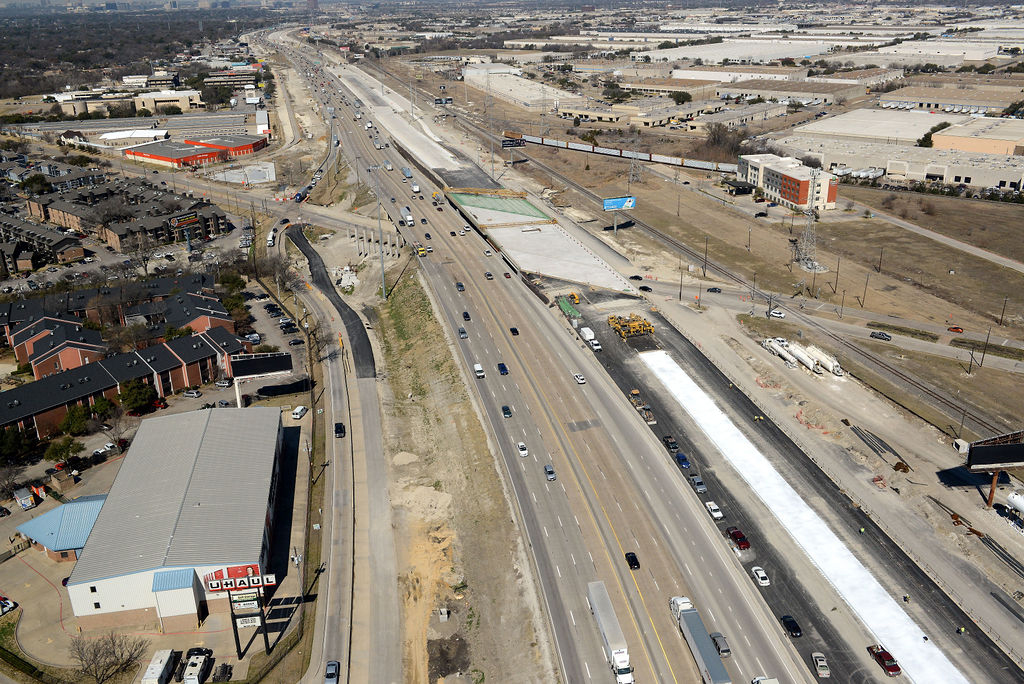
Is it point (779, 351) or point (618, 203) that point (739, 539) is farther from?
point (618, 203)

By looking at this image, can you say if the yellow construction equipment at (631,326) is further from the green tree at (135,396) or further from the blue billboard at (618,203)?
the green tree at (135,396)

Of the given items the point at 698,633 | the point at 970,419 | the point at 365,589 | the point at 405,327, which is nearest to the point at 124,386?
the point at 405,327

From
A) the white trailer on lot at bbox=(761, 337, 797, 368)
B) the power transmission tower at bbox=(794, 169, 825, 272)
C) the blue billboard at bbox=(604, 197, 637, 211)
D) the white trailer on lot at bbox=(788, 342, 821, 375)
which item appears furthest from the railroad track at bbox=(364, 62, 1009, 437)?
the power transmission tower at bbox=(794, 169, 825, 272)

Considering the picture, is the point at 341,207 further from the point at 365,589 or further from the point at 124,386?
the point at 365,589

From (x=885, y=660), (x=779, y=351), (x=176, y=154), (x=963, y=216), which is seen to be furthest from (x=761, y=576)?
(x=176, y=154)

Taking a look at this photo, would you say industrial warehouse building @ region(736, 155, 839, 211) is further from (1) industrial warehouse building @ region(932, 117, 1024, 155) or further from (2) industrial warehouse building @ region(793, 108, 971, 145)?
(1) industrial warehouse building @ region(932, 117, 1024, 155)

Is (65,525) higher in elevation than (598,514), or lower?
higher
